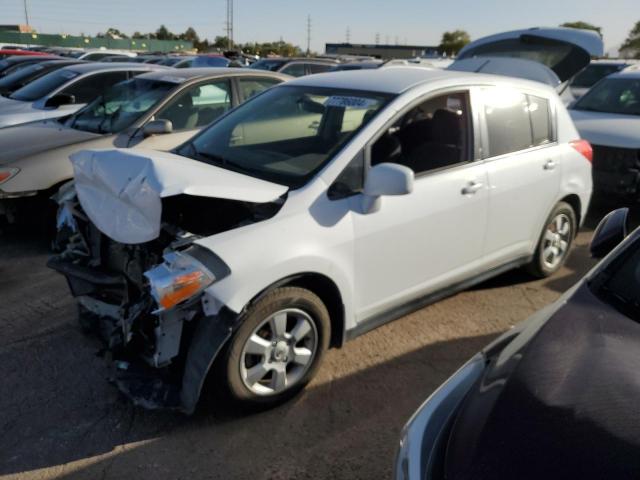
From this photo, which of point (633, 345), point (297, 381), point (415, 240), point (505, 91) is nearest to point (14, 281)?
point (297, 381)

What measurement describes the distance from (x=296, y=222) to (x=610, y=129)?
17.7 ft

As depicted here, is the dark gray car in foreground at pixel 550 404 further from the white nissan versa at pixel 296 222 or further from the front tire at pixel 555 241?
the front tire at pixel 555 241

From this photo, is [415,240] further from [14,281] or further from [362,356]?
[14,281]

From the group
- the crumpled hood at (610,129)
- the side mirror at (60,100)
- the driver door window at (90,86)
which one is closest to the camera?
the crumpled hood at (610,129)

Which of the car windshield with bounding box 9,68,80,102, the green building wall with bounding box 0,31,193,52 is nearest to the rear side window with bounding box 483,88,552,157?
the car windshield with bounding box 9,68,80,102

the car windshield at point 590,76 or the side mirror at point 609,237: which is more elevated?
the car windshield at point 590,76

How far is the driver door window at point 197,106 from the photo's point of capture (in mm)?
5918

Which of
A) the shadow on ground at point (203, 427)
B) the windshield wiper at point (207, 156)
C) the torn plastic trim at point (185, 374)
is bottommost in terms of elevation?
the shadow on ground at point (203, 427)

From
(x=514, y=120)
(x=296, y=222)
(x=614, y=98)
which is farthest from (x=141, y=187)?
(x=614, y=98)

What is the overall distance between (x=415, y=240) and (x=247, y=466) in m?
1.63

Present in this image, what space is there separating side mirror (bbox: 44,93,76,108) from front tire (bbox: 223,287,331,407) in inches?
243

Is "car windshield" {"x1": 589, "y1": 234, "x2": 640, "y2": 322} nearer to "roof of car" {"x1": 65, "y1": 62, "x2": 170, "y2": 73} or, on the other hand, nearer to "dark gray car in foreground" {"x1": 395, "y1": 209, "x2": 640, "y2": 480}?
"dark gray car in foreground" {"x1": 395, "y1": 209, "x2": 640, "y2": 480}

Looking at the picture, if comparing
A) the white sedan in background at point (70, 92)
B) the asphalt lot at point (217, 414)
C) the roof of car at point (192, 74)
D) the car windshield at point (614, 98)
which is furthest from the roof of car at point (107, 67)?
the car windshield at point (614, 98)

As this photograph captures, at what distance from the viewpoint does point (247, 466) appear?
2.71m
